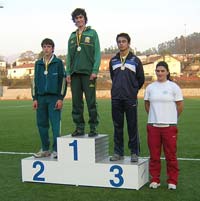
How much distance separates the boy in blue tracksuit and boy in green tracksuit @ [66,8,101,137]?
36cm

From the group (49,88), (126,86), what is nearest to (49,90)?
(49,88)

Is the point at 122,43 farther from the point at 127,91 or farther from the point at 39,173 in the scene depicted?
the point at 39,173

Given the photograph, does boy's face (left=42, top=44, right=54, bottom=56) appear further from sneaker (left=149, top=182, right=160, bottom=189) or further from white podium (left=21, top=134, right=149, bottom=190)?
sneaker (left=149, top=182, right=160, bottom=189)

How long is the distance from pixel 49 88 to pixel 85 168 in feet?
4.20

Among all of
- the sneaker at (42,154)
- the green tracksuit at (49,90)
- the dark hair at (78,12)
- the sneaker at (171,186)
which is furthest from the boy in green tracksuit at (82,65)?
the sneaker at (171,186)

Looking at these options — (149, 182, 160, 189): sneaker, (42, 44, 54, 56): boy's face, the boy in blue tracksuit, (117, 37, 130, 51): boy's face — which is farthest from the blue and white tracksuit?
(42, 44, 54, 56): boy's face

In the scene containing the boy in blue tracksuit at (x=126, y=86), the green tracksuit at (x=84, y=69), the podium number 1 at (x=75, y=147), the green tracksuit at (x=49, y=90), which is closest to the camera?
the boy in blue tracksuit at (x=126, y=86)

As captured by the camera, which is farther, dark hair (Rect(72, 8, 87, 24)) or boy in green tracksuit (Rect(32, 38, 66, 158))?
boy in green tracksuit (Rect(32, 38, 66, 158))

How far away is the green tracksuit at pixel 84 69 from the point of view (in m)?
5.95

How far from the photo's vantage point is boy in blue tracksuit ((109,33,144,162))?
18.4 feet

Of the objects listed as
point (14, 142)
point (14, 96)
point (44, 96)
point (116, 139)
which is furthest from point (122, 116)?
point (14, 96)

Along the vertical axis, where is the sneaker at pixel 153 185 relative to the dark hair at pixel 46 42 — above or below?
below

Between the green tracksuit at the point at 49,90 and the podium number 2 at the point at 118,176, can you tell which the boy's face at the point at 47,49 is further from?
the podium number 2 at the point at 118,176

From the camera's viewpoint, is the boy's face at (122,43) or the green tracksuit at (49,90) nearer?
the boy's face at (122,43)
